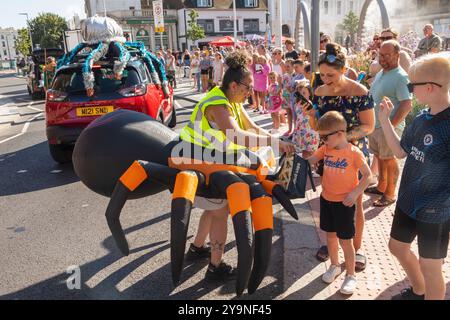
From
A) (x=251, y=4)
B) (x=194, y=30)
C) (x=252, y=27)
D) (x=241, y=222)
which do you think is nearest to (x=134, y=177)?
(x=241, y=222)

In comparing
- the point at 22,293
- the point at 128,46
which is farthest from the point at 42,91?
the point at 22,293

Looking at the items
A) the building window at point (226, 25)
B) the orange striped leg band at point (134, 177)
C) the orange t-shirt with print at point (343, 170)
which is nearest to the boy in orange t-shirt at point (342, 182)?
the orange t-shirt with print at point (343, 170)

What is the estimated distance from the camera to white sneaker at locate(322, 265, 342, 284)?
3.16 m

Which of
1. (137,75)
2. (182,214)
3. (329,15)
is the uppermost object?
(329,15)

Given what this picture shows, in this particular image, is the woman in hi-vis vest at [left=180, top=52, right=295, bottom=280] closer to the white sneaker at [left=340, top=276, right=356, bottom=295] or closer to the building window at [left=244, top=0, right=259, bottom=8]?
the white sneaker at [left=340, top=276, right=356, bottom=295]

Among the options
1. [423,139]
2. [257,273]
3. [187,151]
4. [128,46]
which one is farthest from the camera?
[128,46]

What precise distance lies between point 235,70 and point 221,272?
164cm

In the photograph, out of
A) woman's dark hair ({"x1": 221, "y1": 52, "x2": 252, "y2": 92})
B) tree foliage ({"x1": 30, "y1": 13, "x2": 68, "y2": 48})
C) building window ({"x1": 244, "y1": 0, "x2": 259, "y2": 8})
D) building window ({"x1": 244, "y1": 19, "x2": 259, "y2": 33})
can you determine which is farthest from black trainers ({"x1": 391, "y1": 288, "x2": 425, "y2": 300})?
tree foliage ({"x1": 30, "y1": 13, "x2": 68, "y2": 48})

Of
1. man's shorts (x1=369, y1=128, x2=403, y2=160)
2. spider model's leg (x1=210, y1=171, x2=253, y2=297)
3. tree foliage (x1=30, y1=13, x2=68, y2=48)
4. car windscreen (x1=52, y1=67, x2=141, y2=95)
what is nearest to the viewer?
spider model's leg (x1=210, y1=171, x2=253, y2=297)

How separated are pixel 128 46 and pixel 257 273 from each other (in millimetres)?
7556

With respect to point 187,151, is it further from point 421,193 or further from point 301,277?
point 421,193

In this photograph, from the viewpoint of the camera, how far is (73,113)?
6395 millimetres

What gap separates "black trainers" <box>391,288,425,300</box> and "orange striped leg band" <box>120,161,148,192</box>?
2.00 metres

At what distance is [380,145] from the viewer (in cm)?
461
